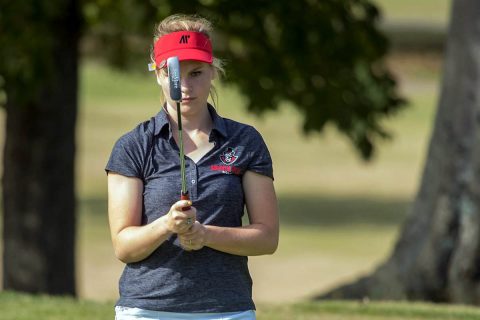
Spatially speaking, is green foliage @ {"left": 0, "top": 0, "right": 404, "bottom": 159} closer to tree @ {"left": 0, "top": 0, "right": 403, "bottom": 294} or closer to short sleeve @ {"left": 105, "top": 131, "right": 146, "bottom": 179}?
tree @ {"left": 0, "top": 0, "right": 403, "bottom": 294}

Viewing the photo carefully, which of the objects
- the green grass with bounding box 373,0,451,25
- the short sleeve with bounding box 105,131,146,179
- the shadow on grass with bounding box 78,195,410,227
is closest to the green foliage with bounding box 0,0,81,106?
the short sleeve with bounding box 105,131,146,179

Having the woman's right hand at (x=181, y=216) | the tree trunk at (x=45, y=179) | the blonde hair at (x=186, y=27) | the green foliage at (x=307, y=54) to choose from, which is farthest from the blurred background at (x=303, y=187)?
the woman's right hand at (x=181, y=216)

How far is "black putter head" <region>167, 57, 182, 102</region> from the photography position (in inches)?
154

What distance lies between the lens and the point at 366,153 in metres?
13.8

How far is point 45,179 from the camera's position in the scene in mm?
12625

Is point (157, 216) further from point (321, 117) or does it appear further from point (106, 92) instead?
point (106, 92)

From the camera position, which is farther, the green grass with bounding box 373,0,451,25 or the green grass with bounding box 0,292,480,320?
the green grass with bounding box 373,0,451,25

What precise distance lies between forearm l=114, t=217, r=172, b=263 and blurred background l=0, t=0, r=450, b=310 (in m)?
7.63

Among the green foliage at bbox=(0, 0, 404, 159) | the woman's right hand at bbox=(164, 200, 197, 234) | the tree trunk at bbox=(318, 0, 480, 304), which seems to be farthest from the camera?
the green foliage at bbox=(0, 0, 404, 159)

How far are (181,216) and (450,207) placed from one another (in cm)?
693

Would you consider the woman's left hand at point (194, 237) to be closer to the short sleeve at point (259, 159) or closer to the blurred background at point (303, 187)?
the short sleeve at point (259, 159)

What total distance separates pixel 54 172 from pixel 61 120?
540mm

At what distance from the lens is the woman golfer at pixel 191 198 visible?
13.5ft

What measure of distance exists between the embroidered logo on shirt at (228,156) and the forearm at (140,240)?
337 millimetres
